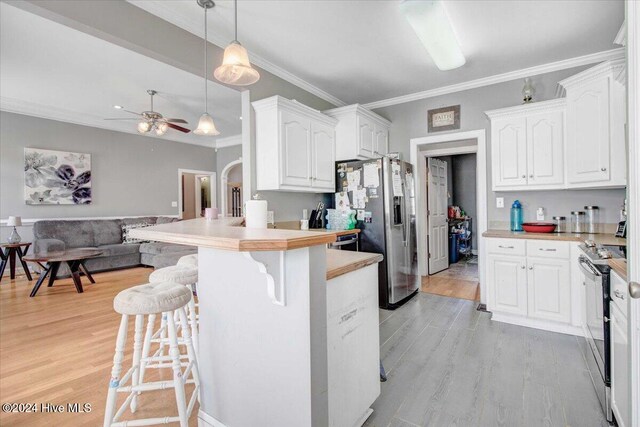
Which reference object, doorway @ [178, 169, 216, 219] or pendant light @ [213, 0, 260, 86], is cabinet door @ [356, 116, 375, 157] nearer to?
pendant light @ [213, 0, 260, 86]

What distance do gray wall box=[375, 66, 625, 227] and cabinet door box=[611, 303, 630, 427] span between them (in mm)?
2191

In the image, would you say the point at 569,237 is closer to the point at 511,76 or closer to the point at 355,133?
the point at 511,76

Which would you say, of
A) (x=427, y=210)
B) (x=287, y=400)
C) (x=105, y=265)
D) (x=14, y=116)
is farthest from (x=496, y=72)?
(x=14, y=116)

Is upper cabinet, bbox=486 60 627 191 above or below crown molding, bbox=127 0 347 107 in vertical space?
below

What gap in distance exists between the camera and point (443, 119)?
399 centimetres

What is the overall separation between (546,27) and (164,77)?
13.7ft

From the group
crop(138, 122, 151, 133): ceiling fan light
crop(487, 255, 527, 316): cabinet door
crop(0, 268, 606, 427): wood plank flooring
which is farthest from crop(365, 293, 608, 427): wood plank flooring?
crop(138, 122, 151, 133): ceiling fan light

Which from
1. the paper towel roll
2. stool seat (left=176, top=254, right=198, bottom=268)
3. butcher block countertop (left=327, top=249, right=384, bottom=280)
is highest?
the paper towel roll

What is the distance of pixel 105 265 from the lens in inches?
211

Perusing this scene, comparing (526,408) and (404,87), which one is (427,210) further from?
(526,408)

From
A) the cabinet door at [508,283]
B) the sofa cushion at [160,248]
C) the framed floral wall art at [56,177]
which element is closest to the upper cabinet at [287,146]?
the cabinet door at [508,283]

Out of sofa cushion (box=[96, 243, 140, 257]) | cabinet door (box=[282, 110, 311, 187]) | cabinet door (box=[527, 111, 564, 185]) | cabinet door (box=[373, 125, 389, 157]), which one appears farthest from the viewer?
sofa cushion (box=[96, 243, 140, 257])

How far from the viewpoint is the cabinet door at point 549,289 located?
2680 millimetres

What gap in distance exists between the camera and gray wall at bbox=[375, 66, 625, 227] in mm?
3104
